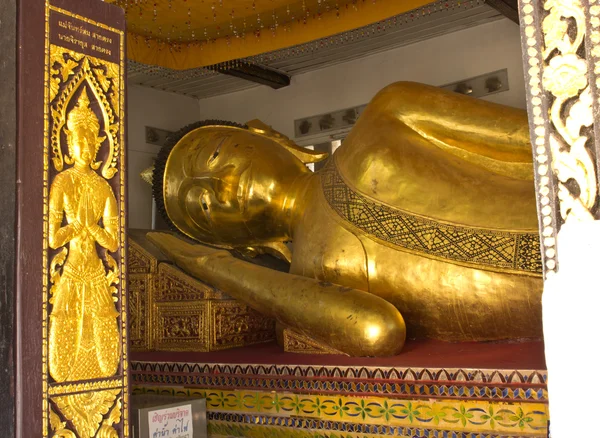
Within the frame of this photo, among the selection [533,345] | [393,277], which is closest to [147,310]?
[393,277]

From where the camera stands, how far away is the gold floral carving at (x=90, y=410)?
1.70 metres

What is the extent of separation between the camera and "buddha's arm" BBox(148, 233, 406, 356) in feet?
9.30

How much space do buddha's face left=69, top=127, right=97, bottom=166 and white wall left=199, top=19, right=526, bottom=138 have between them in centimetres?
302

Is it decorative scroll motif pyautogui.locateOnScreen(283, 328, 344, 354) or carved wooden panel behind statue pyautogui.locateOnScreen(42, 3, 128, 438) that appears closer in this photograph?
carved wooden panel behind statue pyautogui.locateOnScreen(42, 3, 128, 438)

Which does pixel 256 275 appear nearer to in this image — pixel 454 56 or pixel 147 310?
pixel 147 310

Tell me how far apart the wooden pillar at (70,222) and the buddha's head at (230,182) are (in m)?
1.94

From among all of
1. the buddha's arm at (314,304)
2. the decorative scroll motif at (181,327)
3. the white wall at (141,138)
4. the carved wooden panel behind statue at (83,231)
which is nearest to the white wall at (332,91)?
the white wall at (141,138)

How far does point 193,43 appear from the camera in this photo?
4.21 metres

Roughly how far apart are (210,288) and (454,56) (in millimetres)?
2077

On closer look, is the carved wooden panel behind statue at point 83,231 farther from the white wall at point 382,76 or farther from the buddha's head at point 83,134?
the white wall at point 382,76

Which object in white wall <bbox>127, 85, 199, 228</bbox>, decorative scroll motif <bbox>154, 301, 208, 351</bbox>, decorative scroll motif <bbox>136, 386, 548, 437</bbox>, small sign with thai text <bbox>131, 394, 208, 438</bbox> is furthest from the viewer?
white wall <bbox>127, 85, 199, 228</bbox>

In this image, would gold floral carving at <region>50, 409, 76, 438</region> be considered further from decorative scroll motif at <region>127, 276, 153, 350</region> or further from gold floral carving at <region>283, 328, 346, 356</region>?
decorative scroll motif at <region>127, 276, 153, 350</region>

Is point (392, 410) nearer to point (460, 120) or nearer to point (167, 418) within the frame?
point (167, 418)

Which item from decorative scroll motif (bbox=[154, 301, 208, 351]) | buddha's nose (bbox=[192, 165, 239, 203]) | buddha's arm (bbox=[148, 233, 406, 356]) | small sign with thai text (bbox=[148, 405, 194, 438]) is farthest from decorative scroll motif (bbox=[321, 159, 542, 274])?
small sign with thai text (bbox=[148, 405, 194, 438])
